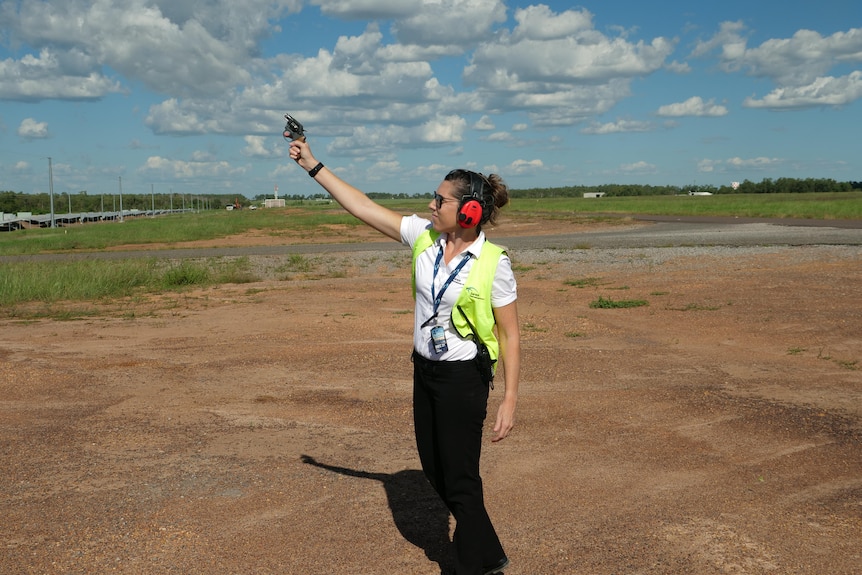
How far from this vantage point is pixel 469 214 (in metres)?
3.67

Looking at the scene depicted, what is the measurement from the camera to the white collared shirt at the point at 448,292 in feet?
12.2

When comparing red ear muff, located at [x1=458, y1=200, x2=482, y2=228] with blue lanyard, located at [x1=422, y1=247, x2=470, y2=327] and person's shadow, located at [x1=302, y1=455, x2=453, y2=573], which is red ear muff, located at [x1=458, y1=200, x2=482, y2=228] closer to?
blue lanyard, located at [x1=422, y1=247, x2=470, y2=327]

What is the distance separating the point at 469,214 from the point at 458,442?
1.04 metres

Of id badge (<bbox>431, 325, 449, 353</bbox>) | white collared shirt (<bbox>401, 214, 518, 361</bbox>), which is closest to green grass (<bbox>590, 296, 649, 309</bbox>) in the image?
white collared shirt (<bbox>401, 214, 518, 361</bbox>)

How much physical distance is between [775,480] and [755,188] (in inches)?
8159

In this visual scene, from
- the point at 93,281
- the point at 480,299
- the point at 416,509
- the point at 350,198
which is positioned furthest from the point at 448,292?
the point at 93,281

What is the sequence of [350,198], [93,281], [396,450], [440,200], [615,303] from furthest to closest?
1. [93,281]
2. [615,303]
3. [396,450]
4. [350,198]
5. [440,200]

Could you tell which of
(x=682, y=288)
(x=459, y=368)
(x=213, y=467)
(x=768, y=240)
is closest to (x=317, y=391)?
(x=213, y=467)

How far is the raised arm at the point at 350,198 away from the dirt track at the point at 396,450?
5.84ft

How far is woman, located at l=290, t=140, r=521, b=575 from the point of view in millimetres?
3709

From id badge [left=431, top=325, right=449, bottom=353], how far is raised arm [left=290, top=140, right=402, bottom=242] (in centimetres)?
70

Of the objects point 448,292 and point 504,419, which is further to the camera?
point 504,419

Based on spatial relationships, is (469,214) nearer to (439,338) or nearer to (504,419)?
(439,338)

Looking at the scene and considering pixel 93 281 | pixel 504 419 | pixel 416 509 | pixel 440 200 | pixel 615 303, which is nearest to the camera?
pixel 440 200
